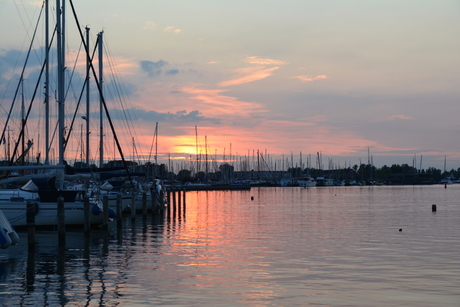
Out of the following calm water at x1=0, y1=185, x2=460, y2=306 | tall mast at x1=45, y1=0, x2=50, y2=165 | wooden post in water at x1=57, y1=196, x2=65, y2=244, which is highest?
tall mast at x1=45, y1=0, x2=50, y2=165

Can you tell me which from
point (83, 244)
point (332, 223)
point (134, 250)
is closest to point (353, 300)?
point (134, 250)

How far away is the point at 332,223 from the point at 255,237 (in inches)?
451

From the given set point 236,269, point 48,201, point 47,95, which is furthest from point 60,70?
point 236,269

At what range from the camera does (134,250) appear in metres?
24.6

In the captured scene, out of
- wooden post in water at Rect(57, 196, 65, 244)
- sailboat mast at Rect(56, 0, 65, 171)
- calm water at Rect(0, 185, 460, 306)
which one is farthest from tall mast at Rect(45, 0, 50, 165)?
wooden post in water at Rect(57, 196, 65, 244)

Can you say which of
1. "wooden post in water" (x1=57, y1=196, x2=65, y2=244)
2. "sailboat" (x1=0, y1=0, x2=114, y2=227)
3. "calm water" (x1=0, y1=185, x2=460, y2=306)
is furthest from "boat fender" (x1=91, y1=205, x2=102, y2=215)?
"wooden post in water" (x1=57, y1=196, x2=65, y2=244)

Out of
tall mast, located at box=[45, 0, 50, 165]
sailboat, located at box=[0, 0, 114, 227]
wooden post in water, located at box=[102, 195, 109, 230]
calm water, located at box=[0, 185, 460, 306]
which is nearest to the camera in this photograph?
calm water, located at box=[0, 185, 460, 306]

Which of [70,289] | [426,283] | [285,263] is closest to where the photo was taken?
[70,289]

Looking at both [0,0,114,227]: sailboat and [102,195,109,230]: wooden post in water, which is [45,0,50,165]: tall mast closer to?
[0,0,114,227]: sailboat

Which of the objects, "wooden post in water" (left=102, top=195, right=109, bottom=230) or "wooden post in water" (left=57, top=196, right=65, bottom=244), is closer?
"wooden post in water" (left=57, top=196, right=65, bottom=244)

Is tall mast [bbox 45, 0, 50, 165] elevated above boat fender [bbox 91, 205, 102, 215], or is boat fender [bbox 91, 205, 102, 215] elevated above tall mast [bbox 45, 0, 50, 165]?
tall mast [bbox 45, 0, 50, 165]

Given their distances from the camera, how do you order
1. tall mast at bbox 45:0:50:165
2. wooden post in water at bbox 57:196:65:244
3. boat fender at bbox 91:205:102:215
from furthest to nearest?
tall mast at bbox 45:0:50:165 → boat fender at bbox 91:205:102:215 → wooden post in water at bbox 57:196:65:244

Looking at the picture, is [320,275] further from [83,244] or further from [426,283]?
[83,244]

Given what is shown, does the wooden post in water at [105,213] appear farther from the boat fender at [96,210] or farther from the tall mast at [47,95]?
the tall mast at [47,95]
